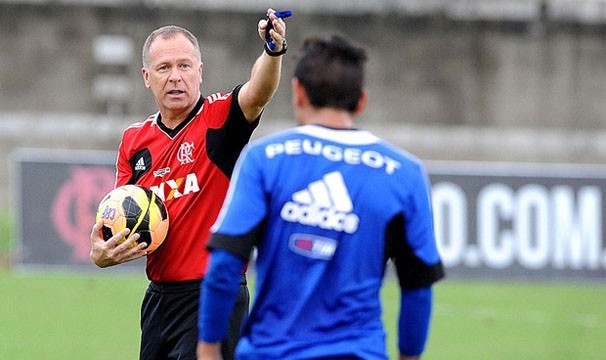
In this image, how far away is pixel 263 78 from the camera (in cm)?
572

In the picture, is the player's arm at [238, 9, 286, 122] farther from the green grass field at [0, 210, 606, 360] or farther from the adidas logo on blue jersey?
the green grass field at [0, 210, 606, 360]

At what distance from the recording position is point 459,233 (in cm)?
1691

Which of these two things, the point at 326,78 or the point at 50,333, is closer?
the point at 326,78

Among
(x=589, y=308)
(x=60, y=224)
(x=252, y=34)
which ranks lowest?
(x=589, y=308)

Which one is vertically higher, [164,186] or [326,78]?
[326,78]

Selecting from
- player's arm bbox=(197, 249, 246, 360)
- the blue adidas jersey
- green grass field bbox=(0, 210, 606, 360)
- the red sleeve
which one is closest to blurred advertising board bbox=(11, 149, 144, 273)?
green grass field bbox=(0, 210, 606, 360)

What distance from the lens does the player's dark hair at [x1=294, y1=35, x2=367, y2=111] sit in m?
4.40

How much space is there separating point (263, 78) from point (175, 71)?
20.3 inches

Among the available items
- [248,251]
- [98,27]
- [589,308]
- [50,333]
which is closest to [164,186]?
[248,251]

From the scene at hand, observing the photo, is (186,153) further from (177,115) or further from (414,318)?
(414,318)

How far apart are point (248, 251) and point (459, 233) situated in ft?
41.8

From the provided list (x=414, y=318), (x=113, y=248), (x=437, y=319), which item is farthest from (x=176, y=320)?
(x=437, y=319)

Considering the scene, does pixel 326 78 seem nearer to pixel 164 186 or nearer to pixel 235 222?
pixel 235 222

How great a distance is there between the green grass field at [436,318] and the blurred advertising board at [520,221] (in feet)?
0.97
